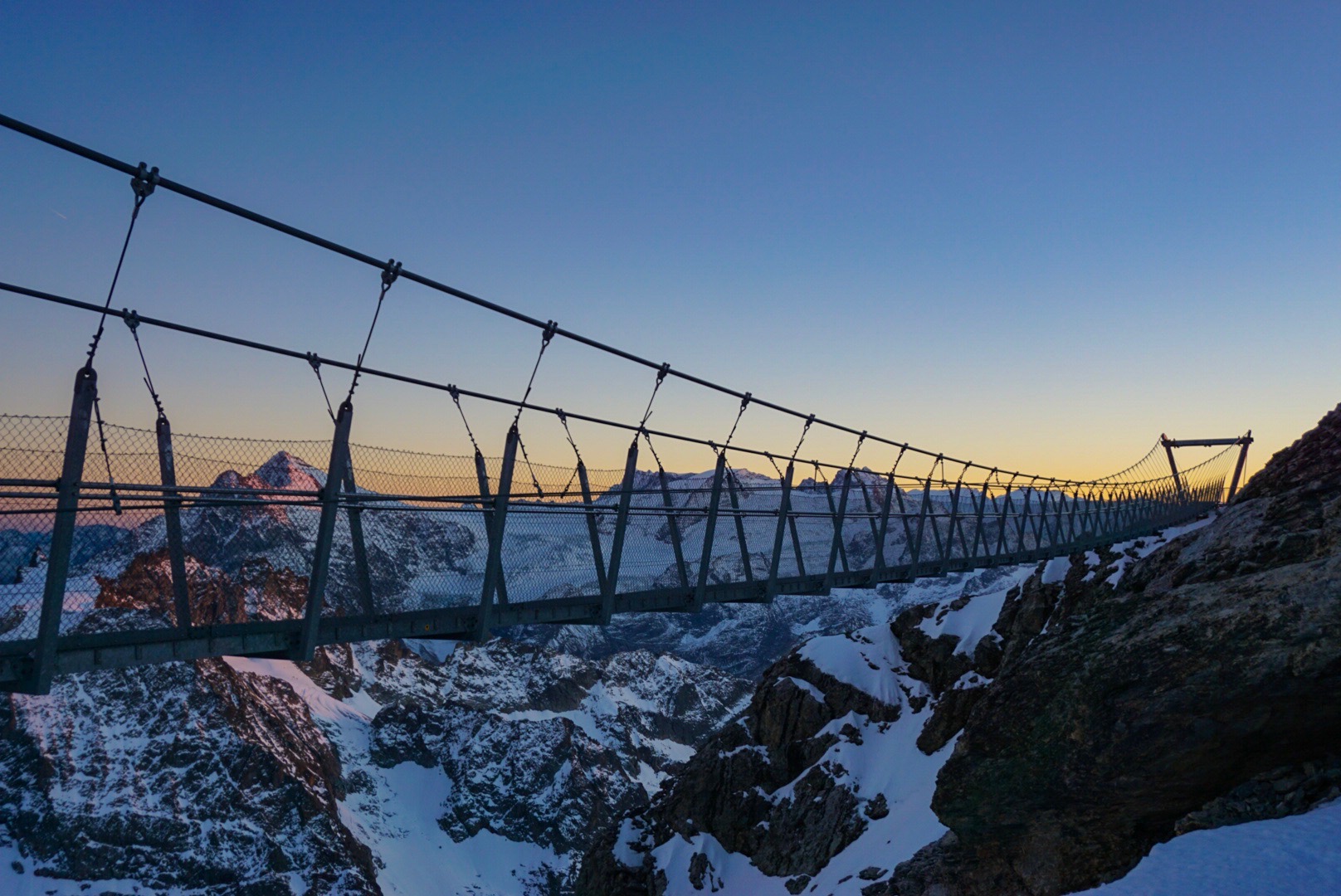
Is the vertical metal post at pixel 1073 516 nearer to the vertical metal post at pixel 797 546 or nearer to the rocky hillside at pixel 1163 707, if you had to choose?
the rocky hillside at pixel 1163 707

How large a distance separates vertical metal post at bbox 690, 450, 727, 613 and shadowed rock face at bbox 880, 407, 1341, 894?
485 centimetres

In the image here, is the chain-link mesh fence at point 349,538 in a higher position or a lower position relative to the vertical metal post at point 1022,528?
lower

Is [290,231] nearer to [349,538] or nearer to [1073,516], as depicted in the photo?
[349,538]

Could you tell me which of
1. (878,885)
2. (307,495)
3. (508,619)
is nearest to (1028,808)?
(508,619)

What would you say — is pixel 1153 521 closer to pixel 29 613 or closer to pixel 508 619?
pixel 508 619

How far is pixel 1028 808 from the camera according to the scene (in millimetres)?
15164

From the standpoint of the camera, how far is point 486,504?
→ 39.1 ft

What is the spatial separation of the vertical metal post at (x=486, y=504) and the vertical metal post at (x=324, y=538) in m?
1.63

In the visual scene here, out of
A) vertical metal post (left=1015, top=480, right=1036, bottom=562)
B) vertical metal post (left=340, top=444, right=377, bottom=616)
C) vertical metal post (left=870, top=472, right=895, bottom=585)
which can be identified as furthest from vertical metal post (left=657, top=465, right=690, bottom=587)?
vertical metal post (left=1015, top=480, right=1036, bottom=562)

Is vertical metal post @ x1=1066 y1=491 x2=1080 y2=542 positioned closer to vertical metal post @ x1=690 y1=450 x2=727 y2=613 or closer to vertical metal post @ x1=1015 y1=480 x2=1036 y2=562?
vertical metal post @ x1=1015 y1=480 x2=1036 y2=562

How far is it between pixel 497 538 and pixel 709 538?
14.0 feet

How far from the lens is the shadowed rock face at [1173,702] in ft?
34.2

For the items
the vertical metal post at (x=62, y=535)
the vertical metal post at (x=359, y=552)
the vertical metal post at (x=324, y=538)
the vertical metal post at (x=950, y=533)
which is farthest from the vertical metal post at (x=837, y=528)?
the vertical metal post at (x=62, y=535)

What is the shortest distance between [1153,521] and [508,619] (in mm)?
35708
